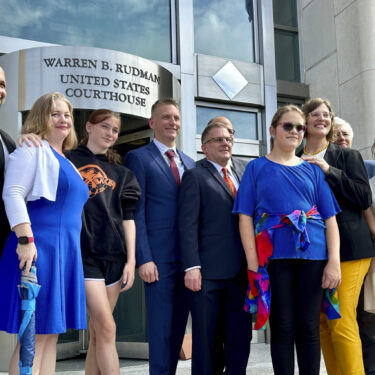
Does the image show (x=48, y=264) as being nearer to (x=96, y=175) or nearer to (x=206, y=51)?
(x=96, y=175)

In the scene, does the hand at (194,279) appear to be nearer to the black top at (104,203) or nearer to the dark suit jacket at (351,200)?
the black top at (104,203)

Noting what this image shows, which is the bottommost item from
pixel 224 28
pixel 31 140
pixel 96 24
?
pixel 31 140

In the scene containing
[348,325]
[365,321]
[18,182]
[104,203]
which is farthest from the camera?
[365,321]

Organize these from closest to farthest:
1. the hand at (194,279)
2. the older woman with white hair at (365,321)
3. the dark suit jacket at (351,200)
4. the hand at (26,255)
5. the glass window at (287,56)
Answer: the hand at (26,255)
the hand at (194,279)
the dark suit jacket at (351,200)
the older woman with white hair at (365,321)
the glass window at (287,56)

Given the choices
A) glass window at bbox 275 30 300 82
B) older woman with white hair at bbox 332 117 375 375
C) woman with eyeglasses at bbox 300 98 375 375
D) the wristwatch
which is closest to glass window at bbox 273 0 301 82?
glass window at bbox 275 30 300 82

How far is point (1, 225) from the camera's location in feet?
9.13

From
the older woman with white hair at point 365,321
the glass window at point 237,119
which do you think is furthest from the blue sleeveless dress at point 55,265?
the glass window at point 237,119

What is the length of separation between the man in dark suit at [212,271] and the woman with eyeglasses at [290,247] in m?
0.18

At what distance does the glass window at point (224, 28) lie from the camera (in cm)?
796

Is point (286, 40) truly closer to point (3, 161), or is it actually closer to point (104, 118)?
point (104, 118)

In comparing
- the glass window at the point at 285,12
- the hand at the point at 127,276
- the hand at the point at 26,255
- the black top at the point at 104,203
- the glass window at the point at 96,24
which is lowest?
the hand at the point at 127,276

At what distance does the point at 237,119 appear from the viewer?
8.04 meters

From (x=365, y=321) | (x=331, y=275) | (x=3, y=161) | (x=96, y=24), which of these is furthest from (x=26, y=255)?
(x=96, y=24)

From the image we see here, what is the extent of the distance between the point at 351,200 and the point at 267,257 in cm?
75
